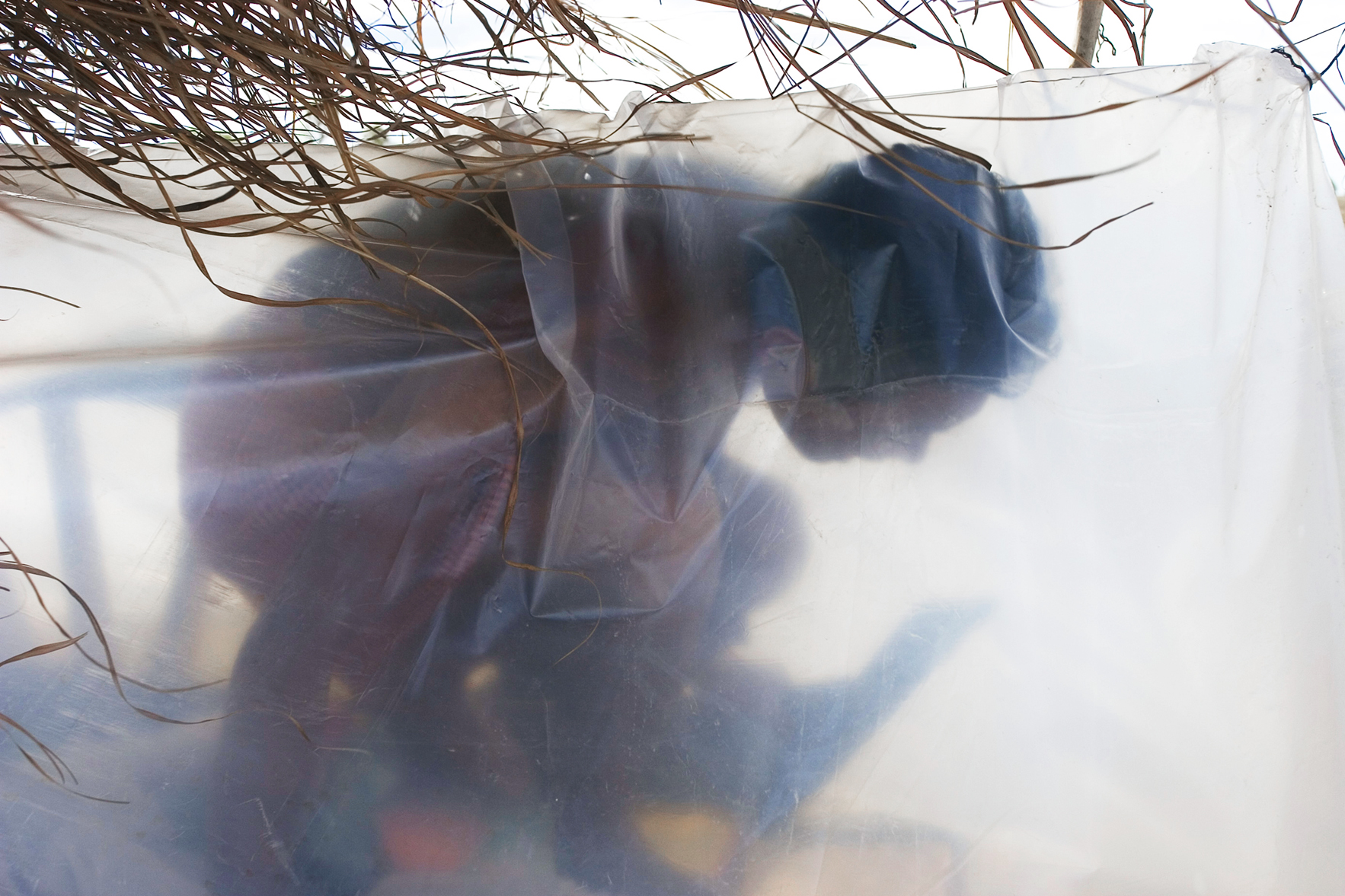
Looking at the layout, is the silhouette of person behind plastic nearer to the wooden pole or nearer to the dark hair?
A: the dark hair

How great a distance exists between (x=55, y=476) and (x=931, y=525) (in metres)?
0.56

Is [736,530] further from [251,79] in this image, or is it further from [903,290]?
[251,79]

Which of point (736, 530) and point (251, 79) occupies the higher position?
point (251, 79)

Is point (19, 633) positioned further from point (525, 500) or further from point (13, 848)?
point (525, 500)

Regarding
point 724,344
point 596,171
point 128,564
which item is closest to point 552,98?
point 596,171

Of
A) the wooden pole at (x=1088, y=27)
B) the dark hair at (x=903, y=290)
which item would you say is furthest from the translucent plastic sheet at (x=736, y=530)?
the wooden pole at (x=1088, y=27)

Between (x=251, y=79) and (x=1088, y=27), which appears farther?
(x=1088, y=27)

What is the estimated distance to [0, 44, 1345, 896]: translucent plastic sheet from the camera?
509mm

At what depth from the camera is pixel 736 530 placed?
0.54m

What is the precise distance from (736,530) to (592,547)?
94 millimetres

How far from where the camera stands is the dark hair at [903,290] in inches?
21.0

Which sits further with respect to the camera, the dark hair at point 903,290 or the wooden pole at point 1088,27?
the wooden pole at point 1088,27

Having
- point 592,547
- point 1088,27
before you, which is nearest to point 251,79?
point 592,547

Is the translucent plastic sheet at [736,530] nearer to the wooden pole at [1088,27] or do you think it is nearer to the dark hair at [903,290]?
the dark hair at [903,290]
